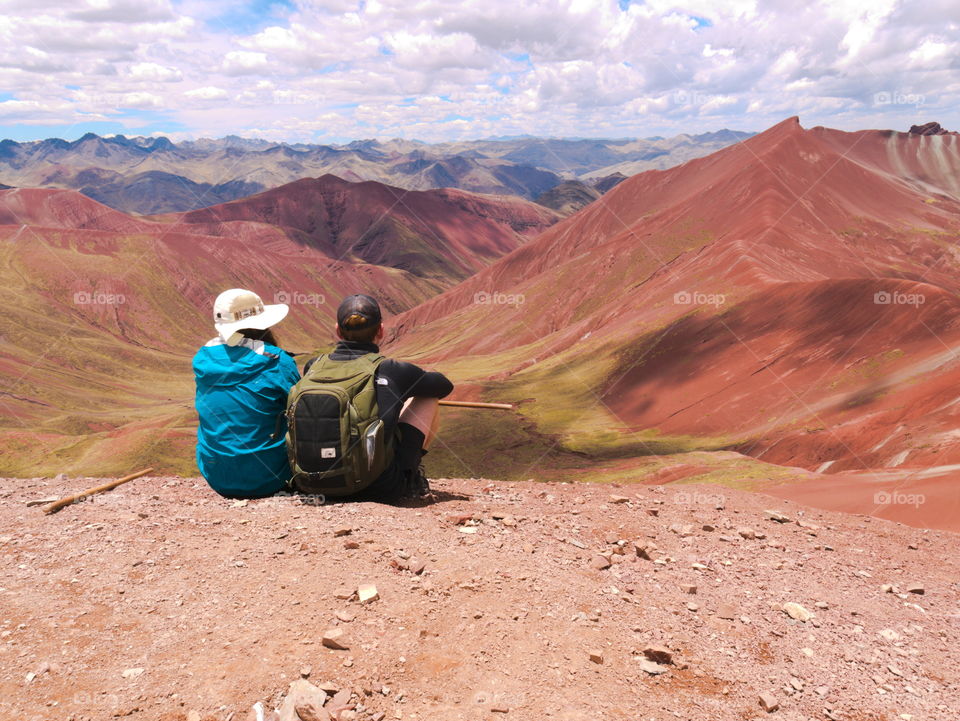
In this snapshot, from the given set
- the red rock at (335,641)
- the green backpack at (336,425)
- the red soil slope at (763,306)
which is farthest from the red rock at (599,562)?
the red soil slope at (763,306)

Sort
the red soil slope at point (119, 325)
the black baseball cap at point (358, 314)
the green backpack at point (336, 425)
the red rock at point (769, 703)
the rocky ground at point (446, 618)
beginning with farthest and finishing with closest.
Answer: the red soil slope at point (119, 325)
the black baseball cap at point (358, 314)
the green backpack at point (336, 425)
the red rock at point (769, 703)
the rocky ground at point (446, 618)

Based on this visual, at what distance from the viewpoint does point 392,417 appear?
23.2 ft

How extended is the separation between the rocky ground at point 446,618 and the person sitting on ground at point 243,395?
481mm

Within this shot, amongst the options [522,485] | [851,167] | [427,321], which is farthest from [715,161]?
[522,485]

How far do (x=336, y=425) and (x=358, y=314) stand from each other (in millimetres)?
1279

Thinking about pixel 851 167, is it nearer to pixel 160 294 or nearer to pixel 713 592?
pixel 713 592

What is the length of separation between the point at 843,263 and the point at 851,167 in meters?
37.8

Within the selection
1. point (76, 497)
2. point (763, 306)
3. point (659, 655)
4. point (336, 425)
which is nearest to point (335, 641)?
point (659, 655)

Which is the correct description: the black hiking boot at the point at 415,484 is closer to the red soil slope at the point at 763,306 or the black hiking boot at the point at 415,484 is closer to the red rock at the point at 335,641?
A: the red rock at the point at 335,641

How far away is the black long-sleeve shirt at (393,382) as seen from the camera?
275 inches

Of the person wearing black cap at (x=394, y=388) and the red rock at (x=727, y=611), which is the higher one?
the person wearing black cap at (x=394, y=388)

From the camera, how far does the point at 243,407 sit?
7254 millimetres

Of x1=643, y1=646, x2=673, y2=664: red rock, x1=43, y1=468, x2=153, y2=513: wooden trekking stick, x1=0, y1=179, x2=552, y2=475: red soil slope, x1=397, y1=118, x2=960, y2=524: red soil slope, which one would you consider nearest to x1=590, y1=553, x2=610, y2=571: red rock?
x1=643, y1=646, x2=673, y2=664: red rock

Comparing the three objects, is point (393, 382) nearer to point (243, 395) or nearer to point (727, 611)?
point (243, 395)
